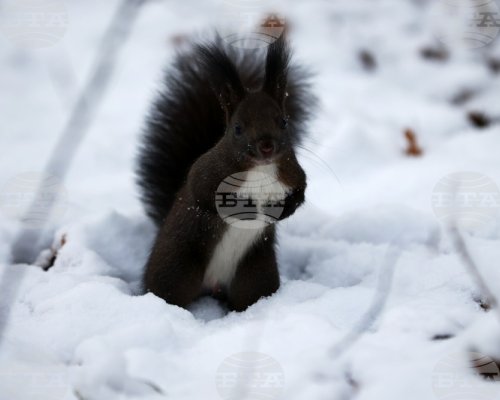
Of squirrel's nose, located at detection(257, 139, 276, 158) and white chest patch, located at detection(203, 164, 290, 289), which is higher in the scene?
squirrel's nose, located at detection(257, 139, 276, 158)

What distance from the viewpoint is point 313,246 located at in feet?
7.48

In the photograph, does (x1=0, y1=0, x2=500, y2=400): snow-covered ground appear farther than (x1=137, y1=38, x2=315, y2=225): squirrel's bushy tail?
No

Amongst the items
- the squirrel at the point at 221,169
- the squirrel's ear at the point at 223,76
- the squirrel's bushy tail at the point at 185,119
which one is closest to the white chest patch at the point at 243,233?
the squirrel at the point at 221,169

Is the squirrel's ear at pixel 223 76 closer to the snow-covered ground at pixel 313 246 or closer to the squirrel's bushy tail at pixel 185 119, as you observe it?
the squirrel's bushy tail at pixel 185 119

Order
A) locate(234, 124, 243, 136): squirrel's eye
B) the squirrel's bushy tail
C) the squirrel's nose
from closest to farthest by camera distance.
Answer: the squirrel's nose, locate(234, 124, 243, 136): squirrel's eye, the squirrel's bushy tail

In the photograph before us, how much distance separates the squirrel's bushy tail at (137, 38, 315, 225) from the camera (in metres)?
2.23

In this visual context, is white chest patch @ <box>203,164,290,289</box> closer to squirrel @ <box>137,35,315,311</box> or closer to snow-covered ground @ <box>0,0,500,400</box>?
squirrel @ <box>137,35,315,311</box>

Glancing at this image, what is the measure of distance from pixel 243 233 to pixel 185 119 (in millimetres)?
598

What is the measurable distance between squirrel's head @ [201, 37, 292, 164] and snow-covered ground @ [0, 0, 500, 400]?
0.47 m

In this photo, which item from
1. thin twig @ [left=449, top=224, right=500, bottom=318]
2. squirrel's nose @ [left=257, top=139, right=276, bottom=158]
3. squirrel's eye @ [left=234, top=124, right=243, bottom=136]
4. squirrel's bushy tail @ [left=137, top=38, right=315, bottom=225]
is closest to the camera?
thin twig @ [left=449, top=224, right=500, bottom=318]

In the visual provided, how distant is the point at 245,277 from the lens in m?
1.96

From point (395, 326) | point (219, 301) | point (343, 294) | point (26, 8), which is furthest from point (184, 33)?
point (395, 326)

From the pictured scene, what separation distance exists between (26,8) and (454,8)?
3380 mm

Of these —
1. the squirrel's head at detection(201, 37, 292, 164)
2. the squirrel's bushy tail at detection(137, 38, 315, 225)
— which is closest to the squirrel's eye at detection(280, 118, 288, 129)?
the squirrel's head at detection(201, 37, 292, 164)
